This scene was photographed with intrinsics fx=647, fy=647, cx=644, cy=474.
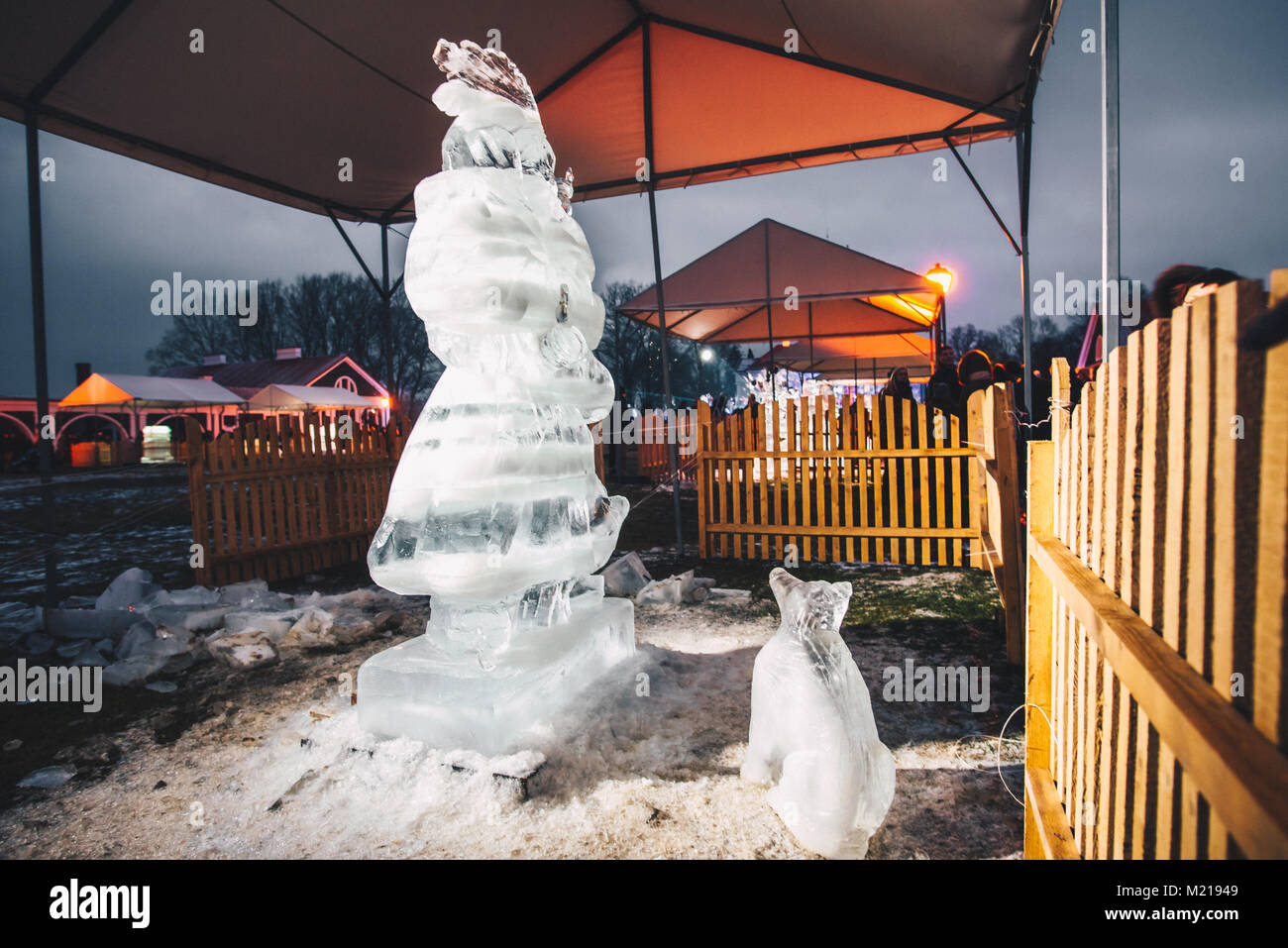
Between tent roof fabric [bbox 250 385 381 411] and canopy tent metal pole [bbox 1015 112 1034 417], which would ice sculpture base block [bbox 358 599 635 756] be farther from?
tent roof fabric [bbox 250 385 381 411]

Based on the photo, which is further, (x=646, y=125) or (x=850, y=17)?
(x=646, y=125)

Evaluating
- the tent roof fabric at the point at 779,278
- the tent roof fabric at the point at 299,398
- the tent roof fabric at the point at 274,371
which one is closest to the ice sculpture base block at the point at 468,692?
the tent roof fabric at the point at 779,278

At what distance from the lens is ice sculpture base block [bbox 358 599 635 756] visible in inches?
105

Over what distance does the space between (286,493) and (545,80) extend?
4.84 metres

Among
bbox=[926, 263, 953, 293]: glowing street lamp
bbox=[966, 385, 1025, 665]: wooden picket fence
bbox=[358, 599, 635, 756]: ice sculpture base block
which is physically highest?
bbox=[926, 263, 953, 293]: glowing street lamp

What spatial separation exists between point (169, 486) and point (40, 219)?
679 inches

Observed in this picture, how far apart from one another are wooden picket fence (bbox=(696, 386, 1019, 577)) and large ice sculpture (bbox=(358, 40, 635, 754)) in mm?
3937

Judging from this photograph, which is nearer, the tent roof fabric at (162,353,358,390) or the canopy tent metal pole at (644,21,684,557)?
the canopy tent metal pole at (644,21,684,557)

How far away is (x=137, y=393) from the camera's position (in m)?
25.3

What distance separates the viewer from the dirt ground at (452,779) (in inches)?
87.0

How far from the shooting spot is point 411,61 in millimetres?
5227

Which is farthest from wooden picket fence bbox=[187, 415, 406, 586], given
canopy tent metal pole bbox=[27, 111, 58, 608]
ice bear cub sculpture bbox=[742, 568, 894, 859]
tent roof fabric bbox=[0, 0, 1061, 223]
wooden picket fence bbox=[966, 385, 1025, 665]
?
wooden picket fence bbox=[966, 385, 1025, 665]
